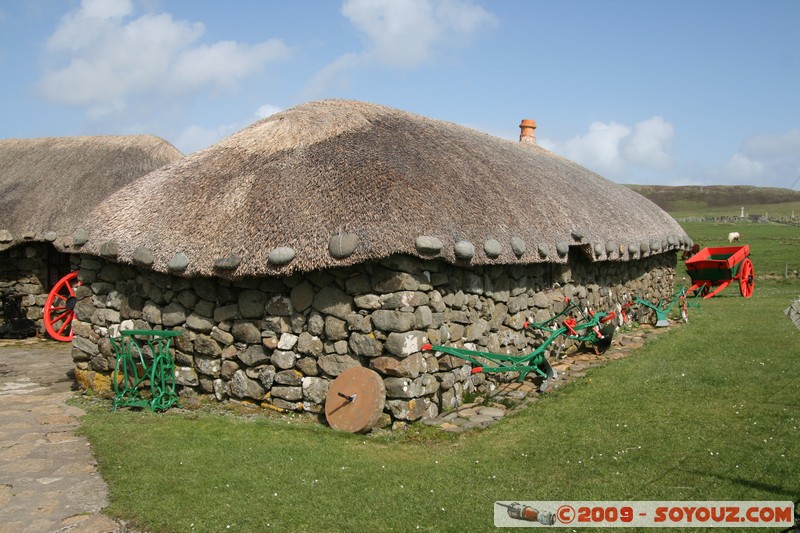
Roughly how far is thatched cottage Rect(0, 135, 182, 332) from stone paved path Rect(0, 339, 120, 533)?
4.79 metres

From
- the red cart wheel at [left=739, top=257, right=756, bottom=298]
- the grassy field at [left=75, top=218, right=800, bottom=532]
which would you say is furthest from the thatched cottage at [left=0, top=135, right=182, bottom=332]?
the red cart wheel at [left=739, top=257, right=756, bottom=298]

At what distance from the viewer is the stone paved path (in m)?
5.34

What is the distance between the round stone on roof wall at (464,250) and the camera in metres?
8.02

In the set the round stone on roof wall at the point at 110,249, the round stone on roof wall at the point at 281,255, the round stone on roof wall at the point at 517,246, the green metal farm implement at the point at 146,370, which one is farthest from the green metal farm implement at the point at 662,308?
the round stone on roof wall at the point at 110,249

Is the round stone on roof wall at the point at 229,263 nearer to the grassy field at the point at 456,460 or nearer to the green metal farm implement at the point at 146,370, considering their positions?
the green metal farm implement at the point at 146,370

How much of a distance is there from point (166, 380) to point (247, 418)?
1.53 meters

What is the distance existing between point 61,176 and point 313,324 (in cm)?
1103

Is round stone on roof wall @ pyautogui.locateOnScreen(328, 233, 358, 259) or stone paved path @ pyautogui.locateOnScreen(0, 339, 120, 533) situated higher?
round stone on roof wall @ pyautogui.locateOnScreen(328, 233, 358, 259)

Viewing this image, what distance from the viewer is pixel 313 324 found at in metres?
8.11

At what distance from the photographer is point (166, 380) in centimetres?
894

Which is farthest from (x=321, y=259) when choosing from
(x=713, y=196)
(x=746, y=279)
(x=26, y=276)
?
(x=713, y=196)

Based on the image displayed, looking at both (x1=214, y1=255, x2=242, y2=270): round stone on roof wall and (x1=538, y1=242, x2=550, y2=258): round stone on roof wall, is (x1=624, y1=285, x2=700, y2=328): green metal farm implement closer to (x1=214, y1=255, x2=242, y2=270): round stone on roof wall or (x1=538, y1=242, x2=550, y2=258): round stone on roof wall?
(x1=538, y1=242, x2=550, y2=258): round stone on roof wall

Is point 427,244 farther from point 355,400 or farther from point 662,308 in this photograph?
point 662,308

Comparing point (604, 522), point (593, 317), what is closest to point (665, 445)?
point (604, 522)
